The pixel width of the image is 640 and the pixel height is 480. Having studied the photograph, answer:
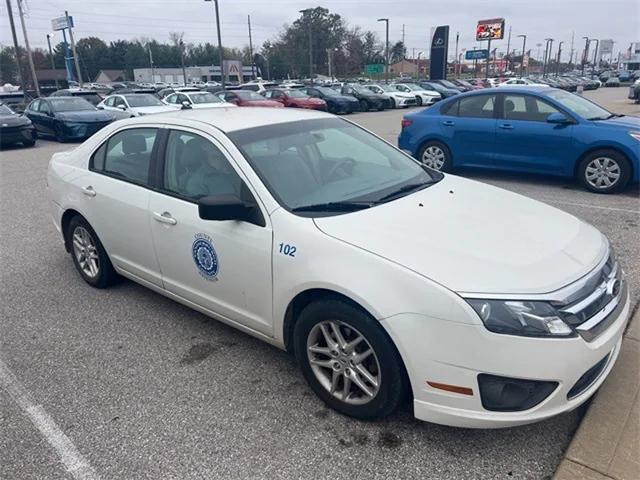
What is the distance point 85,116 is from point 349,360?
15913mm

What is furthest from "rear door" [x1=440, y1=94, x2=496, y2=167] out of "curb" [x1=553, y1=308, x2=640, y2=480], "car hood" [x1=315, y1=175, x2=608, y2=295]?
"curb" [x1=553, y1=308, x2=640, y2=480]

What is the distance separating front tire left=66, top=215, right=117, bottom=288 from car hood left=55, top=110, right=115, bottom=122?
41.6 ft

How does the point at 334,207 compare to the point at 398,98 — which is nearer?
the point at 334,207

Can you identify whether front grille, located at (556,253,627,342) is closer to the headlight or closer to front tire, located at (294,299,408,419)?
the headlight

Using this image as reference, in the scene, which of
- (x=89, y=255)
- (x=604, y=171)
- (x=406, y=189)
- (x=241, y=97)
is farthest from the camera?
(x=241, y=97)

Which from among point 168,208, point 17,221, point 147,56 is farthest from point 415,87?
point 147,56

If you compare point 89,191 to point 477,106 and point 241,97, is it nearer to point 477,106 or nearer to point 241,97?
point 477,106

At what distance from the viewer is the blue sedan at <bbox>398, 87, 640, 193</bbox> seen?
7.16 metres

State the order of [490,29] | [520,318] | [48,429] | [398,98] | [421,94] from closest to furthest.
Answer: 1. [520,318]
2. [48,429]
3. [398,98]
4. [421,94]
5. [490,29]

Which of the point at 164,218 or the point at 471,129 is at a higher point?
the point at 164,218

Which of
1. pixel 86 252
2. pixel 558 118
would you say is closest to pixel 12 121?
pixel 86 252

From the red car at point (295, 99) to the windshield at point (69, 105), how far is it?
926 cm

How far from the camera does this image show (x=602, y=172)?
7273 millimetres

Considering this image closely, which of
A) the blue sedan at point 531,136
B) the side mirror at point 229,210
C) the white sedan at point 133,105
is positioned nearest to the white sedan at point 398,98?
the white sedan at point 133,105
